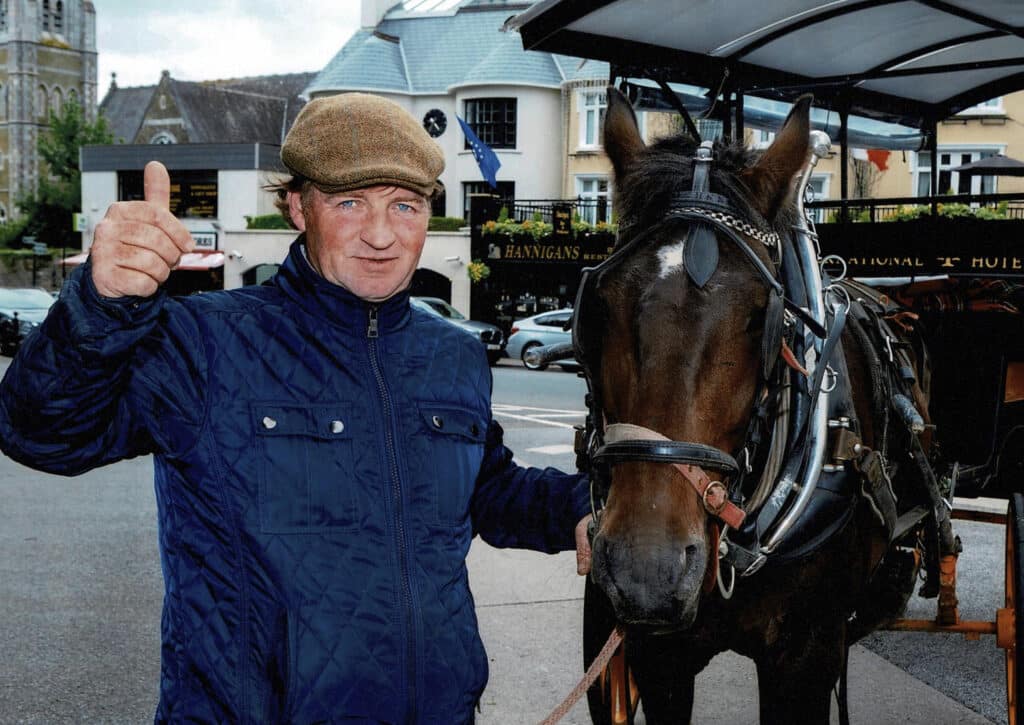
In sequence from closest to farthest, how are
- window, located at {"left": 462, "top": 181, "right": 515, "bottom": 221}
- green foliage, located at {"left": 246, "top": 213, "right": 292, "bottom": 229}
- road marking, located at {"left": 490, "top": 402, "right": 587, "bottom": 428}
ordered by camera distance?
road marking, located at {"left": 490, "top": 402, "right": 587, "bottom": 428} < window, located at {"left": 462, "top": 181, "right": 515, "bottom": 221} < green foliage, located at {"left": 246, "top": 213, "right": 292, "bottom": 229}

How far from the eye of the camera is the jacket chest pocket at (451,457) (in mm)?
2178

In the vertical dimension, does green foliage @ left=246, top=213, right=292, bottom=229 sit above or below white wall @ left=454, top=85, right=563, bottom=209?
below

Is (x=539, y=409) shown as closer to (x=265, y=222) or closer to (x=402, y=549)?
(x=402, y=549)

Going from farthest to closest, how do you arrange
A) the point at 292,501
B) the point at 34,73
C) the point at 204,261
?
the point at 34,73, the point at 204,261, the point at 292,501

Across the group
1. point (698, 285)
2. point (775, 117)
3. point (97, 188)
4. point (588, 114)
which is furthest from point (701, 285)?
point (97, 188)

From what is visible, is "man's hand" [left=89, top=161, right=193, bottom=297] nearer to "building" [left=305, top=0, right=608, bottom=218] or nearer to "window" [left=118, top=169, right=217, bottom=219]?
"building" [left=305, top=0, right=608, bottom=218]

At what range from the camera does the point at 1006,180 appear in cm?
2528

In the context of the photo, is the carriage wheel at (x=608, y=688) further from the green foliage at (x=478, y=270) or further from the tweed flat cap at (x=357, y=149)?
the green foliage at (x=478, y=270)

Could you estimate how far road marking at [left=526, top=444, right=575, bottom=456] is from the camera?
1100 cm

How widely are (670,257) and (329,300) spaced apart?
2.58ft

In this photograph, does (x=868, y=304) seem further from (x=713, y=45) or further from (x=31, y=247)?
(x=31, y=247)

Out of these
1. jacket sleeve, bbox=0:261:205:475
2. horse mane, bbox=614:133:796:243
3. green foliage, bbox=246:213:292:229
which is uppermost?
green foliage, bbox=246:213:292:229

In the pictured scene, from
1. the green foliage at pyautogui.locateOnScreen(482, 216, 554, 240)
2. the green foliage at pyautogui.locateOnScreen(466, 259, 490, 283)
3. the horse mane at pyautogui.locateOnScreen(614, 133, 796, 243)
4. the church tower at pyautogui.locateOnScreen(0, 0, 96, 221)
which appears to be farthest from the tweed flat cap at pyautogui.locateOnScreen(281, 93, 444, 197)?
the church tower at pyautogui.locateOnScreen(0, 0, 96, 221)

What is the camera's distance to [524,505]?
253cm
